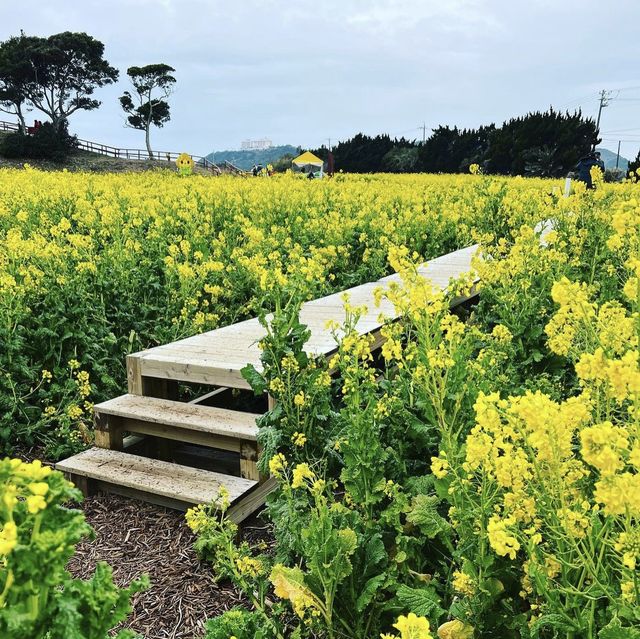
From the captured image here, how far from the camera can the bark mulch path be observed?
2.65m

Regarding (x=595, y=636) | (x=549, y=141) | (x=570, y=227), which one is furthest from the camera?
(x=549, y=141)

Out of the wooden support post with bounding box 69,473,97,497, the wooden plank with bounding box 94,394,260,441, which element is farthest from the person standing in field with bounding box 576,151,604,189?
the wooden support post with bounding box 69,473,97,497

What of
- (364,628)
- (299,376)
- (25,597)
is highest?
(25,597)

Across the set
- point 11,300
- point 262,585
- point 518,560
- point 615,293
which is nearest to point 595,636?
point 518,560

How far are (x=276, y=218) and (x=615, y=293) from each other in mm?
5489

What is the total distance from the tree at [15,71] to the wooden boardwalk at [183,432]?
172ft

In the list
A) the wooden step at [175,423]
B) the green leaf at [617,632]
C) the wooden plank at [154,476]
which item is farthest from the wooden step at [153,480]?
the green leaf at [617,632]

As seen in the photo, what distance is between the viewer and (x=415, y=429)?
8.90 ft

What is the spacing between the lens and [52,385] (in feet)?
13.6

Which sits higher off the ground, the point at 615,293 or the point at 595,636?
the point at 615,293

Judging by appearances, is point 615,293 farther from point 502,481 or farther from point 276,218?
point 276,218

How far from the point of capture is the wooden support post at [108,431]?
3.73m

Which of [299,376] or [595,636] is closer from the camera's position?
[595,636]

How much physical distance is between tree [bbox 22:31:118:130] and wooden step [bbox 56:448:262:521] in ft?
179
